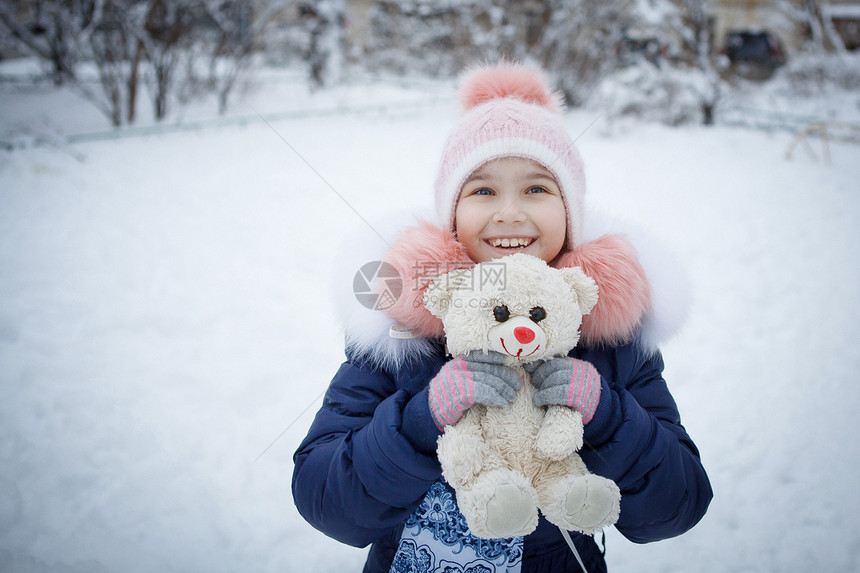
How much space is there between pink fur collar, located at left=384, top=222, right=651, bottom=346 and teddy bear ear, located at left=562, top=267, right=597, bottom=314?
0.16 m

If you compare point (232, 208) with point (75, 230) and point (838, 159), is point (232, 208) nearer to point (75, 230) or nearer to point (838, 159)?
point (75, 230)

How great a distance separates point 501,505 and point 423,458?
231 mm

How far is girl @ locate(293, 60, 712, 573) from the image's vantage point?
965mm

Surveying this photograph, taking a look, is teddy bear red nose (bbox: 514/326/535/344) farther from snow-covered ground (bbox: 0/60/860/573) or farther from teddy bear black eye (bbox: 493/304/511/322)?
snow-covered ground (bbox: 0/60/860/573)

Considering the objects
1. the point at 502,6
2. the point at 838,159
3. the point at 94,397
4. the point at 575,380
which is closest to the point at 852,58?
the point at 838,159

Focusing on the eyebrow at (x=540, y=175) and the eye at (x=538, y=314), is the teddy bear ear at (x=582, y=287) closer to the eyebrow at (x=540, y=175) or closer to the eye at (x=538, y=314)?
the eye at (x=538, y=314)

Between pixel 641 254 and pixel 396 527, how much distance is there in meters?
0.98

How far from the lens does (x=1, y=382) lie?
2.64 metres

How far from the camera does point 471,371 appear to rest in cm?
88

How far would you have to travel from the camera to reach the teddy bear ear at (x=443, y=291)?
3.01 ft

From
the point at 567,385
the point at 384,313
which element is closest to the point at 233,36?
the point at 384,313

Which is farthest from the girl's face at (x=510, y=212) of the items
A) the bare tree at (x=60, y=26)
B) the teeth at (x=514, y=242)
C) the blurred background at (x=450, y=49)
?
the bare tree at (x=60, y=26)

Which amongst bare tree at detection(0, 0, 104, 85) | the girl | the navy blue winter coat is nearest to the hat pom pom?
the girl

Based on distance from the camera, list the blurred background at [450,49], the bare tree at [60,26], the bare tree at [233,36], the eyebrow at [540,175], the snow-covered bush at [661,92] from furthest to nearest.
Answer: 1. the snow-covered bush at [661,92]
2. the bare tree at [233,36]
3. the blurred background at [450,49]
4. the bare tree at [60,26]
5. the eyebrow at [540,175]
